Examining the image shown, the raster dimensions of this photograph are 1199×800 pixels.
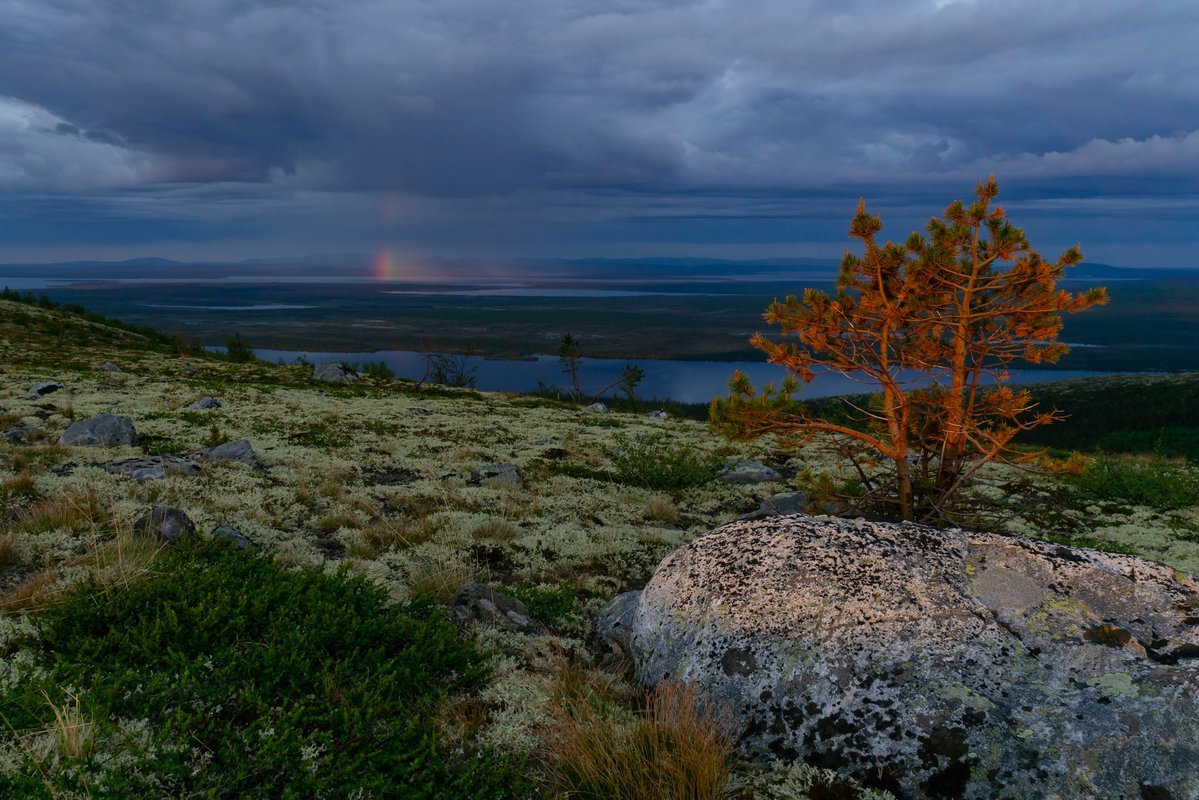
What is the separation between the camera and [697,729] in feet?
14.7

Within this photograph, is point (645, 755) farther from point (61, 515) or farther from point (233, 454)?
point (233, 454)

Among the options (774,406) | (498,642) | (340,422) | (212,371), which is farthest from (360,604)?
(212,371)

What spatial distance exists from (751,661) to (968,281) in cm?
672

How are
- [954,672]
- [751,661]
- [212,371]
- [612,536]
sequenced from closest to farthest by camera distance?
1. [954,672]
2. [751,661]
3. [612,536]
4. [212,371]

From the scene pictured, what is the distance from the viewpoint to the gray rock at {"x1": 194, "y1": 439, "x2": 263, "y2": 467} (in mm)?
13234

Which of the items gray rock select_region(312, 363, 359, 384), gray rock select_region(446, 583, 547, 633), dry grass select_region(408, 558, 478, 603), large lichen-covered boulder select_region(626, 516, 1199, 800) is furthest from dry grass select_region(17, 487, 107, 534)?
gray rock select_region(312, 363, 359, 384)

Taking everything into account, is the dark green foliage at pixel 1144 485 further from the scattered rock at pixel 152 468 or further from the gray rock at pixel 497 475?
the scattered rock at pixel 152 468

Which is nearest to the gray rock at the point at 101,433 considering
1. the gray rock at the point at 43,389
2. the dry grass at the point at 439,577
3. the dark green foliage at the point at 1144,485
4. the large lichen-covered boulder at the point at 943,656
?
the gray rock at the point at 43,389

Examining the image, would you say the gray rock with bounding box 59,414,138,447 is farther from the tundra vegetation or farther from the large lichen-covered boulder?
the large lichen-covered boulder

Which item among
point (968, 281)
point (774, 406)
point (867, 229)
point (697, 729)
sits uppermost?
point (867, 229)

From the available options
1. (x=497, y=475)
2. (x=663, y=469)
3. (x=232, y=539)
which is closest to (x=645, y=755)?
(x=232, y=539)

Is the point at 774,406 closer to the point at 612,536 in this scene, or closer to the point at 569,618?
the point at 612,536

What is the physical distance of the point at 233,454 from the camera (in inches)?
531

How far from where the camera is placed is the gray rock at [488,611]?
6.72m
